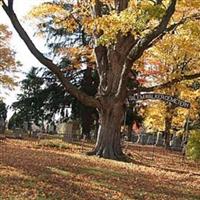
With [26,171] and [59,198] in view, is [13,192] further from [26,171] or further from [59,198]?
[26,171]

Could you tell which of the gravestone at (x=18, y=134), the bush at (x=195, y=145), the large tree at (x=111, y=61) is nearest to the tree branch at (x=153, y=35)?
the large tree at (x=111, y=61)

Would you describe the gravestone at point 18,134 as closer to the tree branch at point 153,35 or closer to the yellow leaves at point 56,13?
the yellow leaves at point 56,13

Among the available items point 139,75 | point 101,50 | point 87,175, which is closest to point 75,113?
point 139,75

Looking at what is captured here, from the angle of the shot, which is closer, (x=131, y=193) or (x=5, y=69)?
(x=131, y=193)

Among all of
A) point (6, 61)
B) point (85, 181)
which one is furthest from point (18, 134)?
point (85, 181)

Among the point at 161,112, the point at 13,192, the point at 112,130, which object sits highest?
the point at 161,112

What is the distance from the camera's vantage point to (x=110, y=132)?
21281 mm

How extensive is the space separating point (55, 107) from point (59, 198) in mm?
29524

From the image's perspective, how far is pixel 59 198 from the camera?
10211 millimetres

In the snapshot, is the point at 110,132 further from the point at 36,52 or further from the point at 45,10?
the point at 45,10

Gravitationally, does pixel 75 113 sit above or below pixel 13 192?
above

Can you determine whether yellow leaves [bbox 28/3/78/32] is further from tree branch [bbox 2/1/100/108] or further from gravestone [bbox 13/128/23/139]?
gravestone [bbox 13/128/23/139]

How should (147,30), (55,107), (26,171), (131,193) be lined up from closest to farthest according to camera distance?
(131,193) < (26,171) < (147,30) < (55,107)

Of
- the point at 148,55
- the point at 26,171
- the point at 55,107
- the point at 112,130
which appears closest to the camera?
the point at 26,171
